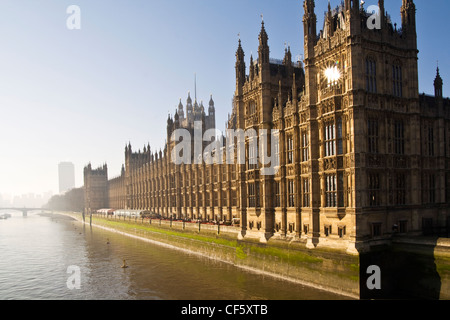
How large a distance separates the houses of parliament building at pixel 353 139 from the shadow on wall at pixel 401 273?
54.9 inches

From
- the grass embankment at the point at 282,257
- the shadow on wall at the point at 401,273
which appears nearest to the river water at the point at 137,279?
the grass embankment at the point at 282,257

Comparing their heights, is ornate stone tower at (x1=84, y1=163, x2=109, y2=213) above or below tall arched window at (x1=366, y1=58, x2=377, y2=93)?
below

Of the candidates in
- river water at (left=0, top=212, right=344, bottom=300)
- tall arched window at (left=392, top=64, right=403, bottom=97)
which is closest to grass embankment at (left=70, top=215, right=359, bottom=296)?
river water at (left=0, top=212, right=344, bottom=300)

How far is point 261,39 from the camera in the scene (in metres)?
46.9

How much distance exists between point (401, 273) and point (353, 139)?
12121 mm

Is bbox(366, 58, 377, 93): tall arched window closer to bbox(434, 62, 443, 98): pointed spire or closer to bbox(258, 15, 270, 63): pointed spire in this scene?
bbox(434, 62, 443, 98): pointed spire

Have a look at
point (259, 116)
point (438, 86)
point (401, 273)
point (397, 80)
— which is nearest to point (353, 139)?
point (397, 80)

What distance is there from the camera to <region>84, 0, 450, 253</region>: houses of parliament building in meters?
33.9

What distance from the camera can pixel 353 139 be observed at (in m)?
33.2

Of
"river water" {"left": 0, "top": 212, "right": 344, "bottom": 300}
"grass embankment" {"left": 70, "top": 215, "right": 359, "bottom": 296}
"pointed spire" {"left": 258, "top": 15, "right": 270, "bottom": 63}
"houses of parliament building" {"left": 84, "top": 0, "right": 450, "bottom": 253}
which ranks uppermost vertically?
"pointed spire" {"left": 258, "top": 15, "right": 270, "bottom": 63}

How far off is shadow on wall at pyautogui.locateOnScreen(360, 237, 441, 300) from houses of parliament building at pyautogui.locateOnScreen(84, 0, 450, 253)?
Result: 1395 millimetres

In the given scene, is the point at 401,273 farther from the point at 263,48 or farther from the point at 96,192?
the point at 96,192
